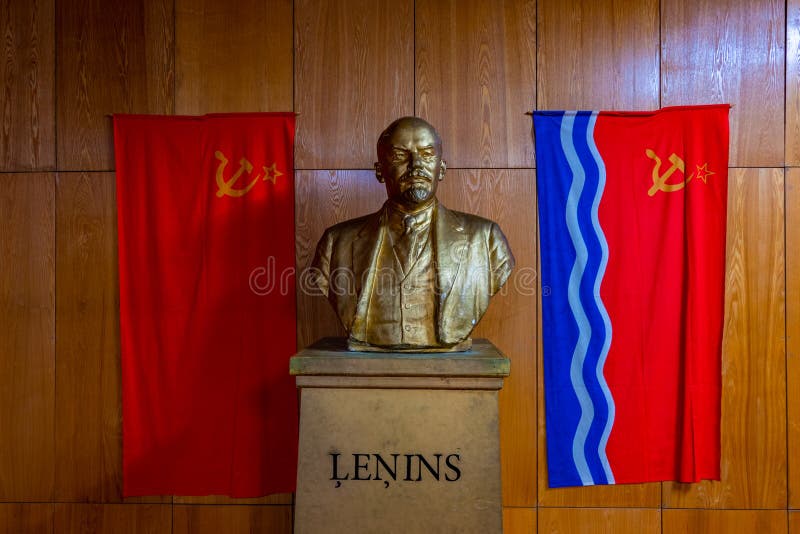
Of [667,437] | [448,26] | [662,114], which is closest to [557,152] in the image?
[662,114]

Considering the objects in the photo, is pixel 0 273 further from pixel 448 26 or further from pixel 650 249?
pixel 650 249

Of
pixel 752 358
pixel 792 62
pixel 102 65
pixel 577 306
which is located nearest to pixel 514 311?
pixel 577 306

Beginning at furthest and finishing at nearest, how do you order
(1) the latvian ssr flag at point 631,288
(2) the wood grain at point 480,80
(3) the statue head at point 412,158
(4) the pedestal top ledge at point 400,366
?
1. (2) the wood grain at point 480,80
2. (1) the latvian ssr flag at point 631,288
3. (3) the statue head at point 412,158
4. (4) the pedestal top ledge at point 400,366

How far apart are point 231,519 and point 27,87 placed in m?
2.54

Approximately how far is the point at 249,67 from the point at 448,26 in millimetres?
1070

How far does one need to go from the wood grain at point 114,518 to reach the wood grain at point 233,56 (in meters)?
2.10

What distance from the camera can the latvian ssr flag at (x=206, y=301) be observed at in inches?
117

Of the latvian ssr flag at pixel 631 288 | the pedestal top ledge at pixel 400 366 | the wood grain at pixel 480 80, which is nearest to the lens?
the pedestal top ledge at pixel 400 366

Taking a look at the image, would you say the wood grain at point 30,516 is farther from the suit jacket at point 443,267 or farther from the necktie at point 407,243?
the necktie at point 407,243

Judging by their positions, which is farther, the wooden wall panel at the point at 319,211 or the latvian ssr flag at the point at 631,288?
the wooden wall panel at the point at 319,211

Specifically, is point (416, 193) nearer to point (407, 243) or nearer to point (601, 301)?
point (407, 243)

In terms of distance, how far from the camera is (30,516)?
3.05 m

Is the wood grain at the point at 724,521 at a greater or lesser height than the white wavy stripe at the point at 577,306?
lesser

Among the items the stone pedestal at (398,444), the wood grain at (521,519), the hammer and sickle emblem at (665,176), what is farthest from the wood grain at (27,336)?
the hammer and sickle emblem at (665,176)
